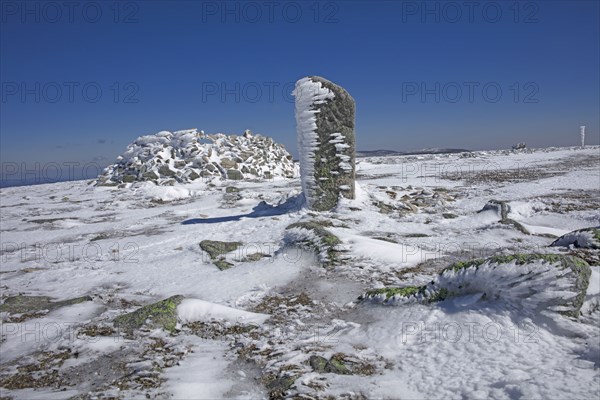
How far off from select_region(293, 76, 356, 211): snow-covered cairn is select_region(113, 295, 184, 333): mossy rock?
682cm

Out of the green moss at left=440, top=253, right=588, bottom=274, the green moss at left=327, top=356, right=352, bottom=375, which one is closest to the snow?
the green moss at left=327, top=356, right=352, bottom=375

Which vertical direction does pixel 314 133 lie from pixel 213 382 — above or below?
above

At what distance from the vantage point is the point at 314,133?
10797 mm

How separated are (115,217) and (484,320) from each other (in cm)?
1338

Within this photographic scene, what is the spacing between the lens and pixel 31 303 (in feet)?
18.5

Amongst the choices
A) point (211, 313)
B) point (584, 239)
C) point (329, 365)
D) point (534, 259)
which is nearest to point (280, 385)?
point (329, 365)

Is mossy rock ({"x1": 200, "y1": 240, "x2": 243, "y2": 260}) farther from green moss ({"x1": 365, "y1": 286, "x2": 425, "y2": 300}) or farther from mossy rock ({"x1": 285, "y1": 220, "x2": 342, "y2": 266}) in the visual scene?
green moss ({"x1": 365, "y1": 286, "x2": 425, "y2": 300})

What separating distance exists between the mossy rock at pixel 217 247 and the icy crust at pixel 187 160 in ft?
49.9

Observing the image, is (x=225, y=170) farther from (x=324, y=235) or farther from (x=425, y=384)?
(x=425, y=384)

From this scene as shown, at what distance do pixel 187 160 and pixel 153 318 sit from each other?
832 inches

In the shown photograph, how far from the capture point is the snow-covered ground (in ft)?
10.0

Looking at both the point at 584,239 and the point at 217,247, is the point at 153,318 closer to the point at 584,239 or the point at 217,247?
the point at 217,247

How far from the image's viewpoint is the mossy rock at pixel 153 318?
439cm

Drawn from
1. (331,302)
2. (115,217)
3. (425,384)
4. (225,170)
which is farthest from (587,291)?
(225,170)
